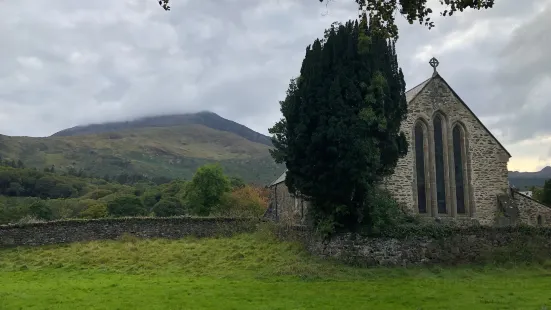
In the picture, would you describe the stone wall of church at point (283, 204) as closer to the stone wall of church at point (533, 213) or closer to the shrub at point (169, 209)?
the stone wall of church at point (533, 213)

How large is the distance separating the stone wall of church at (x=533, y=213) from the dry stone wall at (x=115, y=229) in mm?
18885

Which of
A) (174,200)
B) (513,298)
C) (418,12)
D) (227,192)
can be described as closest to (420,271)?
(513,298)

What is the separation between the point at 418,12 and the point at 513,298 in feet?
35.6

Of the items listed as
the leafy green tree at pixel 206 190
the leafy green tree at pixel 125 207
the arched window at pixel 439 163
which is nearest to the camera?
the arched window at pixel 439 163

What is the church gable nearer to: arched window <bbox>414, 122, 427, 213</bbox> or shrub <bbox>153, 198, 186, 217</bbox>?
arched window <bbox>414, 122, 427, 213</bbox>

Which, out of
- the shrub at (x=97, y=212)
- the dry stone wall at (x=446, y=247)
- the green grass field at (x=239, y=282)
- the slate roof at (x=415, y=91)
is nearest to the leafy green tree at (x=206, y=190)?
the shrub at (x=97, y=212)

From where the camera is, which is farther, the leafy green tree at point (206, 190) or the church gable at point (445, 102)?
the leafy green tree at point (206, 190)

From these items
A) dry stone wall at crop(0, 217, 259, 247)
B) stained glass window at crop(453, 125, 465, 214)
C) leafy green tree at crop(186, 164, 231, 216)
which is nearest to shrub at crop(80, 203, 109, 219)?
leafy green tree at crop(186, 164, 231, 216)

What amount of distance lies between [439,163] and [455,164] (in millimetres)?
1137

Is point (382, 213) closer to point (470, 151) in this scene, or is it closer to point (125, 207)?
point (470, 151)

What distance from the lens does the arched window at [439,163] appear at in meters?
32.8

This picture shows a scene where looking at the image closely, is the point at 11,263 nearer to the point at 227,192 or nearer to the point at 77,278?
the point at 77,278

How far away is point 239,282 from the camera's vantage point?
2116cm

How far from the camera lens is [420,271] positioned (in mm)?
23703
